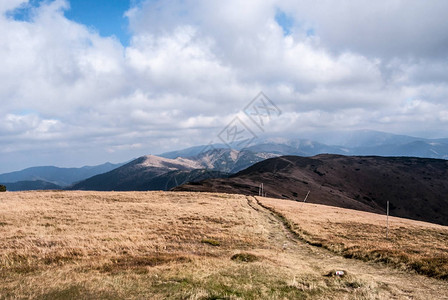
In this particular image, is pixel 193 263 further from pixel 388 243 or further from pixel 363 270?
pixel 388 243

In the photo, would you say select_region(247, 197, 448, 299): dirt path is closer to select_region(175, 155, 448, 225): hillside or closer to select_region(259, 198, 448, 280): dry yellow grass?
select_region(259, 198, 448, 280): dry yellow grass

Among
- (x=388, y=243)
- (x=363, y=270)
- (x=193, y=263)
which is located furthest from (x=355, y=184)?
(x=193, y=263)

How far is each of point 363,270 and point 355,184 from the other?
519ft

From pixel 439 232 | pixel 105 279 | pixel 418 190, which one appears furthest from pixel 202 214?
pixel 418 190

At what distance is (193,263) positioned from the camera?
52.0 feet

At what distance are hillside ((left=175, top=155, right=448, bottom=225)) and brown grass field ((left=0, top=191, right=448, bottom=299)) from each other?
185 ft

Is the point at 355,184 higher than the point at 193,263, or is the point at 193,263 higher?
the point at 193,263

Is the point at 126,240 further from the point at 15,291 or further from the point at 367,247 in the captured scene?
the point at 367,247

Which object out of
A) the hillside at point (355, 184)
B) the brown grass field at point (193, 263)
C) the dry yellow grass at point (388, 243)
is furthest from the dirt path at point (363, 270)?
the hillside at point (355, 184)

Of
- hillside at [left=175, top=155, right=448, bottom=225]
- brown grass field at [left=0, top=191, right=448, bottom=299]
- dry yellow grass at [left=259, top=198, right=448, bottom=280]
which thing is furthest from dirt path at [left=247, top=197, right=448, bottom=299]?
hillside at [left=175, top=155, right=448, bottom=225]

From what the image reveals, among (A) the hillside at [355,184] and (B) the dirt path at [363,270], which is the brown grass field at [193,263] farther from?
(A) the hillside at [355,184]

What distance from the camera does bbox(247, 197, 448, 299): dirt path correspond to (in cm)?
1284

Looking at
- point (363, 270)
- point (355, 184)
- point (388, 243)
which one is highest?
point (363, 270)

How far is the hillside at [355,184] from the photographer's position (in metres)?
104
